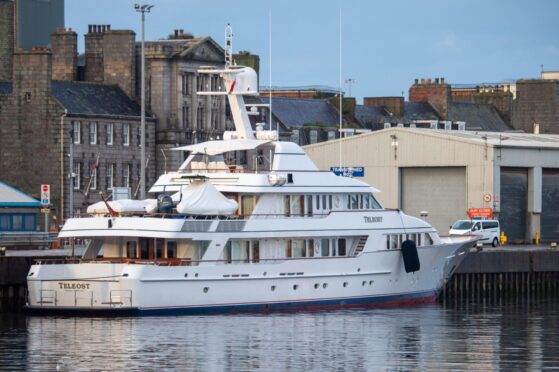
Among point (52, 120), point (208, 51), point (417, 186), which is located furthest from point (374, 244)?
point (208, 51)

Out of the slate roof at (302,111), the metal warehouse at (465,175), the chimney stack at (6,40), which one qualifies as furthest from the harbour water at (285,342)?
the slate roof at (302,111)

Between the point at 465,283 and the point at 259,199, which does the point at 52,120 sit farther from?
the point at 259,199

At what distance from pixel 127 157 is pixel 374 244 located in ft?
126

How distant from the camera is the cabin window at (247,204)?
59.6 metres

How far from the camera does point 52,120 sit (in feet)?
307

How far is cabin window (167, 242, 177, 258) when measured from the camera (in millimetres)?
57375

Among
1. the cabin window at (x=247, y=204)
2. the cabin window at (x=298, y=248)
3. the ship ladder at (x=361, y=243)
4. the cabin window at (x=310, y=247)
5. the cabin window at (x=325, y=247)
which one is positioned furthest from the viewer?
the ship ladder at (x=361, y=243)

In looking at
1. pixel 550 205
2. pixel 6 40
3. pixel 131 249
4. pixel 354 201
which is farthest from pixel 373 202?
pixel 6 40

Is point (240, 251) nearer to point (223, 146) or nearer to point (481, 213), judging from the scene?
point (223, 146)

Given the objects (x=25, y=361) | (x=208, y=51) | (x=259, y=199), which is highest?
(x=208, y=51)

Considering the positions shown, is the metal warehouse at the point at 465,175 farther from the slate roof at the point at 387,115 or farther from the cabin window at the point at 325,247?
the slate roof at the point at 387,115

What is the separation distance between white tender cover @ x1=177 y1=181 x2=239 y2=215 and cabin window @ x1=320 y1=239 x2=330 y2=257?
169 inches

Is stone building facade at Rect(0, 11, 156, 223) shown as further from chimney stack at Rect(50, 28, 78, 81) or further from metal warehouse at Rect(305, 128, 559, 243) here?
metal warehouse at Rect(305, 128, 559, 243)

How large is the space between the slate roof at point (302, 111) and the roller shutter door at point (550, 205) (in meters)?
24.4
